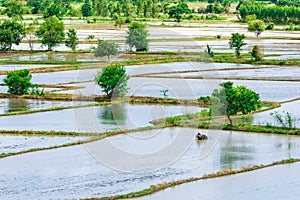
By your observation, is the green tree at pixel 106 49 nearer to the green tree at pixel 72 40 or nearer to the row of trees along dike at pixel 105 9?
the green tree at pixel 72 40

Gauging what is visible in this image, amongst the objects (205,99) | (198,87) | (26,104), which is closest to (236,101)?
(205,99)

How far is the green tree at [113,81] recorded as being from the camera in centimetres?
2320

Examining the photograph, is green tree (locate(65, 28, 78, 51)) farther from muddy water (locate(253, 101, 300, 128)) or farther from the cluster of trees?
the cluster of trees

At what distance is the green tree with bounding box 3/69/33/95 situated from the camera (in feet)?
79.2

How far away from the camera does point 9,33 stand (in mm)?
38125

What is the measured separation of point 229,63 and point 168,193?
1984 centimetres

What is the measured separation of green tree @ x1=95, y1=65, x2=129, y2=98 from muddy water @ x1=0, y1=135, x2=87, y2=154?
558 centimetres

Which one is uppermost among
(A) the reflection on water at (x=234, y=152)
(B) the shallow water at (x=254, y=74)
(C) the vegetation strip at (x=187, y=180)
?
(C) the vegetation strip at (x=187, y=180)

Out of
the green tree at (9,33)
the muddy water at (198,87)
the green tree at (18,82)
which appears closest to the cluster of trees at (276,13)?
the green tree at (9,33)

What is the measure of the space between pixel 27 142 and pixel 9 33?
2162 centimetres

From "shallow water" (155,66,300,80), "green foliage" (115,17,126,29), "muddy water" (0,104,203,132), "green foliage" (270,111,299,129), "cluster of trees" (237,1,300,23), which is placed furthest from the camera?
"cluster of trees" (237,1,300,23)

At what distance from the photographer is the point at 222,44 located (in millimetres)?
41031

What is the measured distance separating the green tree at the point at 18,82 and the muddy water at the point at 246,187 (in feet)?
37.5

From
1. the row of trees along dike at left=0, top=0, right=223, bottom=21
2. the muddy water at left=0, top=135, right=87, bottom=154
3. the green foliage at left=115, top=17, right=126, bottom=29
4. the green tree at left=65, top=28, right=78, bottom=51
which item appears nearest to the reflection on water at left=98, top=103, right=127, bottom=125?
the muddy water at left=0, top=135, right=87, bottom=154
